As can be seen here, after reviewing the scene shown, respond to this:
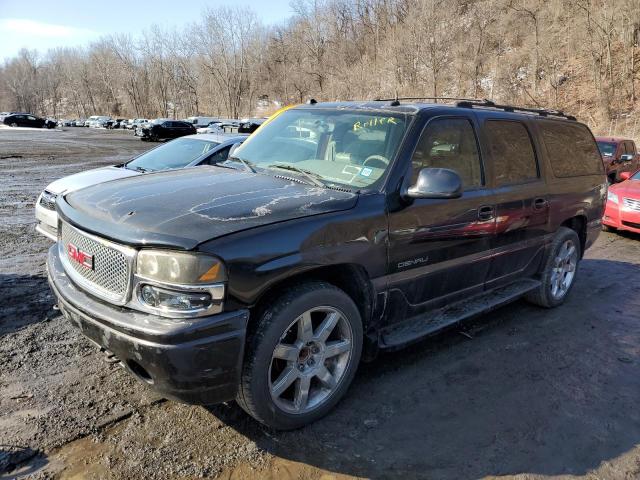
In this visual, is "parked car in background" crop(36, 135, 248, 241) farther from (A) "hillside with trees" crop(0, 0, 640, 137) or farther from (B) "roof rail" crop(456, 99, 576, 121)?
(A) "hillside with trees" crop(0, 0, 640, 137)

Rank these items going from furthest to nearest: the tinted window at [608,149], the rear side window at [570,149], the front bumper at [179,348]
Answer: the tinted window at [608,149] → the rear side window at [570,149] → the front bumper at [179,348]

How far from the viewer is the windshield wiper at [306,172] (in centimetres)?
344

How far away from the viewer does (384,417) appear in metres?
3.23

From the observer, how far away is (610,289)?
238 inches

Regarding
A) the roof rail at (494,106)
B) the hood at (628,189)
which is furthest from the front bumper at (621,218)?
the roof rail at (494,106)

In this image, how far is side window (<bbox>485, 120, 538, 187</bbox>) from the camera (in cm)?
419

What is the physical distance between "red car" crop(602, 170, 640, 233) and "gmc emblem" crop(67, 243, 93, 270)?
28.5 ft

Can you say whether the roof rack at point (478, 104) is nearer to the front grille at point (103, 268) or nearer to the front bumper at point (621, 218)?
the front grille at point (103, 268)

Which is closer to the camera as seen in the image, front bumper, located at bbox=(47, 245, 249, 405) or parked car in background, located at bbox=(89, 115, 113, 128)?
front bumper, located at bbox=(47, 245, 249, 405)

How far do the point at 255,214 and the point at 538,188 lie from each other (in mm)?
3004

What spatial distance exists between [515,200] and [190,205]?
282 centimetres

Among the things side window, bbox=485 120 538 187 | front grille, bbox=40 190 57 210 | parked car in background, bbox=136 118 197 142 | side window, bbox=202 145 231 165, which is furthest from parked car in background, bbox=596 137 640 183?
parked car in background, bbox=136 118 197 142

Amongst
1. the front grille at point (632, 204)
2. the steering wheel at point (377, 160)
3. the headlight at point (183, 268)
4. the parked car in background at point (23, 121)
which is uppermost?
the parked car in background at point (23, 121)

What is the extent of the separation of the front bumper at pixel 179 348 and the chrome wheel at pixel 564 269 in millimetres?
3885
